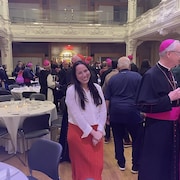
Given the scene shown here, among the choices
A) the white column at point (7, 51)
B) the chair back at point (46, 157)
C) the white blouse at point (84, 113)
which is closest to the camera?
the chair back at point (46, 157)

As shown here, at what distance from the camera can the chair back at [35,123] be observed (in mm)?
A: 3574

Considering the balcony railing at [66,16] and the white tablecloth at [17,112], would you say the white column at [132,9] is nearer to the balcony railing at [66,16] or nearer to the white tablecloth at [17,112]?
the balcony railing at [66,16]

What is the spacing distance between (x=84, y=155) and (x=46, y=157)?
0.38 metres

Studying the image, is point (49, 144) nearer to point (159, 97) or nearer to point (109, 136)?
point (159, 97)

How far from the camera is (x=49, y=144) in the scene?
215 cm

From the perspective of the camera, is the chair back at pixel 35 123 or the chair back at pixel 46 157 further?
the chair back at pixel 35 123

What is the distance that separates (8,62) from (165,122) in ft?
45.7

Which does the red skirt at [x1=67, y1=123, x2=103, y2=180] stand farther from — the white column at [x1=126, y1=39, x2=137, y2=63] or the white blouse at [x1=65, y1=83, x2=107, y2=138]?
the white column at [x1=126, y1=39, x2=137, y2=63]

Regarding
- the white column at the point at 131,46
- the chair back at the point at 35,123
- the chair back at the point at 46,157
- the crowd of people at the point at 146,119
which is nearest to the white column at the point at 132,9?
the white column at the point at 131,46

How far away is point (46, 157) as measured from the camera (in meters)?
2.14

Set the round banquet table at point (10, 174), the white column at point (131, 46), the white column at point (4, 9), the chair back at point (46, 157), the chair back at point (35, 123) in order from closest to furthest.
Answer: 1. the round banquet table at point (10, 174)
2. the chair back at point (46, 157)
3. the chair back at point (35, 123)
4. the white column at point (4, 9)
5. the white column at point (131, 46)

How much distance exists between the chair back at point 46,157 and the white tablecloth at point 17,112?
149cm

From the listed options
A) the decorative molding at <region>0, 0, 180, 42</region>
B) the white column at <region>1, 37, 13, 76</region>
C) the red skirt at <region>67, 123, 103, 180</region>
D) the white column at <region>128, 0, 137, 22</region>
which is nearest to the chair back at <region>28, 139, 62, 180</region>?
the red skirt at <region>67, 123, 103, 180</region>

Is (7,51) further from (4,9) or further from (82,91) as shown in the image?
(82,91)
